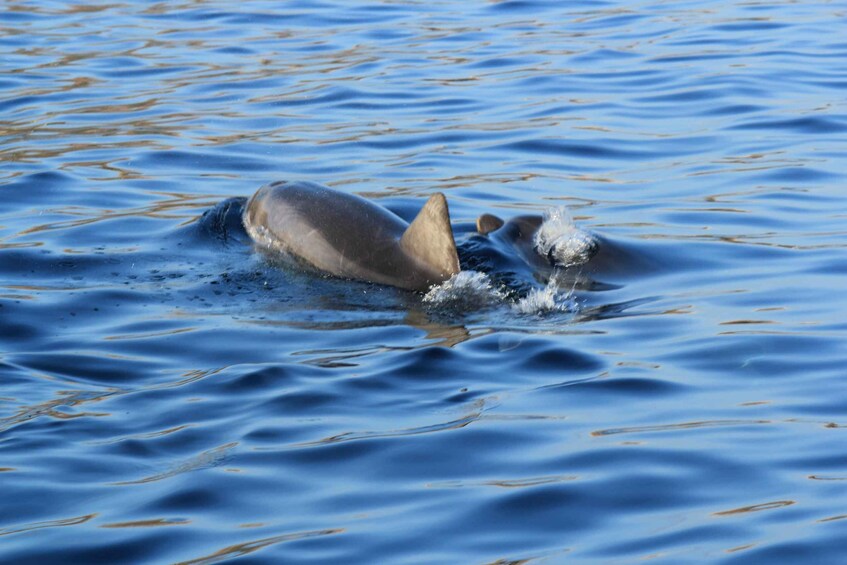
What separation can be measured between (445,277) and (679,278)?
1.45 metres

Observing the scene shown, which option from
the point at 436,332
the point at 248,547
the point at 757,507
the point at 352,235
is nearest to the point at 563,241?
the point at 352,235

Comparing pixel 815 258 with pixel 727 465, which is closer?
pixel 727 465

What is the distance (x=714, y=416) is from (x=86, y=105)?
10.8 m

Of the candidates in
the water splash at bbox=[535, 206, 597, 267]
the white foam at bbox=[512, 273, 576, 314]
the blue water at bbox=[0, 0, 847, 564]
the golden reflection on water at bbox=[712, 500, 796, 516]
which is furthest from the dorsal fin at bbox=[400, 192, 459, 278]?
the golden reflection on water at bbox=[712, 500, 796, 516]

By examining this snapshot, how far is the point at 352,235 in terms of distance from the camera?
895 cm

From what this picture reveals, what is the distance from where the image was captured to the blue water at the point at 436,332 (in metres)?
5.06

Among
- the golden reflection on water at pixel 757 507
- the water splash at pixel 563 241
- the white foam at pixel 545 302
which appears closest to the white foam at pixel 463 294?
the white foam at pixel 545 302

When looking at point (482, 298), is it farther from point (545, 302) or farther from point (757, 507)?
point (757, 507)

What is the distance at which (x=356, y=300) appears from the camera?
822 cm

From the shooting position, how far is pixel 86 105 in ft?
50.4

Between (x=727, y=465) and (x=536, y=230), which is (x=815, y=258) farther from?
(x=727, y=465)

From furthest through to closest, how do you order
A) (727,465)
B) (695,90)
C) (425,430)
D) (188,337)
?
(695,90)
(188,337)
(425,430)
(727,465)

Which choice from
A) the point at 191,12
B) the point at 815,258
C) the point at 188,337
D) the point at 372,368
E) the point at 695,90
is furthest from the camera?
the point at 191,12

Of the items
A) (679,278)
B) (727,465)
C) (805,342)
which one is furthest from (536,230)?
(727,465)
